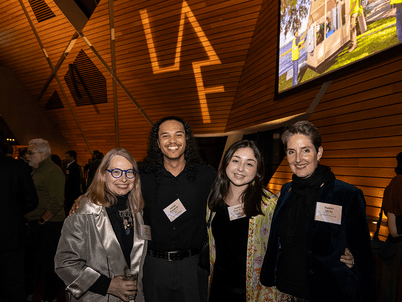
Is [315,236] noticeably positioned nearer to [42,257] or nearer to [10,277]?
[10,277]

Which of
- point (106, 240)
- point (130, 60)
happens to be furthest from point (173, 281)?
point (130, 60)

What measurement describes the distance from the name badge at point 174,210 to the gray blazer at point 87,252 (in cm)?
44

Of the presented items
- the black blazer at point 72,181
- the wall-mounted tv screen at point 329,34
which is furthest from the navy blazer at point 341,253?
the black blazer at point 72,181

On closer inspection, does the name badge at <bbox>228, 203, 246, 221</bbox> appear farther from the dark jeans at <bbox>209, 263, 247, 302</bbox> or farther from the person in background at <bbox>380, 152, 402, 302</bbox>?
the person in background at <bbox>380, 152, 402, 302</bbox>

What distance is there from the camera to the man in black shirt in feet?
6.12

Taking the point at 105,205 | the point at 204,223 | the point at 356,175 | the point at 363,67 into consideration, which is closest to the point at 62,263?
the point at 105,205

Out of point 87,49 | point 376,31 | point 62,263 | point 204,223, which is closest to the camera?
point 62,263

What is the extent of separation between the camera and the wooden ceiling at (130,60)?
6.79 m

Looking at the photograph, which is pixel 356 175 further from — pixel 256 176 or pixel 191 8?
pixel 191 8

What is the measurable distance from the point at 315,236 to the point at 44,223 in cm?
276

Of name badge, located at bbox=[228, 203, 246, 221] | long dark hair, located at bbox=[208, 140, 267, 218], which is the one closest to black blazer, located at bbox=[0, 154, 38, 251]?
long dark hair, located at bbox=[208, 140, 267, 218]

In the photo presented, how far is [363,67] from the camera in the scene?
11.6 feet

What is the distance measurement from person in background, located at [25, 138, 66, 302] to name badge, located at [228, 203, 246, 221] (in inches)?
81.5

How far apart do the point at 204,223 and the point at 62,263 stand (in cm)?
96
